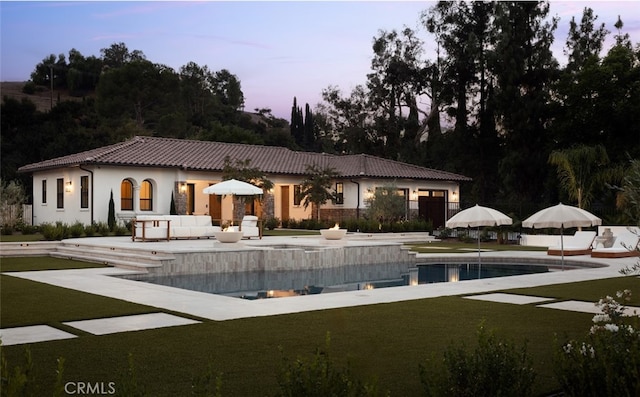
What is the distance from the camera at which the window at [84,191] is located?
29.9 meters

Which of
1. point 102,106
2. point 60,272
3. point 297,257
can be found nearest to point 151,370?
point 60,272

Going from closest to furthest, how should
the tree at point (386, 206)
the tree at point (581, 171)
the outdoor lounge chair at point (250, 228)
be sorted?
the outdoor lounge chair at point (250, 228), the tree at point (581, 171), the tree at point (386, 206)

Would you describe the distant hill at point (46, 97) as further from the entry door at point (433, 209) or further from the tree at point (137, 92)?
the entry door at point (433, 209)

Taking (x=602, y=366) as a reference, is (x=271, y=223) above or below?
above

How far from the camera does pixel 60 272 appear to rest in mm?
14805

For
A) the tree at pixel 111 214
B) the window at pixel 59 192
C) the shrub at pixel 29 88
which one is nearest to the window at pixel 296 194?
the tree at pixel 111 214

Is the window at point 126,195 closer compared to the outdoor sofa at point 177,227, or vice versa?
the outdoor sofa at point 177,227

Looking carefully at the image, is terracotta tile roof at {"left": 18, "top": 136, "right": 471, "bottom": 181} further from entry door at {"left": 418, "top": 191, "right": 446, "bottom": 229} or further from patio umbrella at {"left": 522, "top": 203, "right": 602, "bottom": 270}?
patio umbrella at {"left": 522, "top": 203, "right": 602, "bottom": 270}

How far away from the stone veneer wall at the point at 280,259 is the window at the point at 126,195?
1391 cm

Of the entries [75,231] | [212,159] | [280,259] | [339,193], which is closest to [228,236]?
[280,259]

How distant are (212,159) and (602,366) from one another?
99.9 ft

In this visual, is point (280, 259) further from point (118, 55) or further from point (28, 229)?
point (118, 55)

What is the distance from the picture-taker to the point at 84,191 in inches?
1188

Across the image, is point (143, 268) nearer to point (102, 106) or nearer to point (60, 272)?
point (60, 272)
